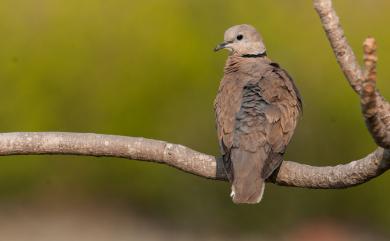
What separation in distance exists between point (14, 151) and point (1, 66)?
318 cm

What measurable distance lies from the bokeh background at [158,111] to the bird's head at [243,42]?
1410mm

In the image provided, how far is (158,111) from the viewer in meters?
7.23

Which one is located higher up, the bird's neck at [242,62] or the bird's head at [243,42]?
the bird's head at [243,42]

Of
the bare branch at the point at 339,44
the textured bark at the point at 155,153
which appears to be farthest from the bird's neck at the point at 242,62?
the bare branch at the point at 339,44

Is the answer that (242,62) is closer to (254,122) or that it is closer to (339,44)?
(254,122)

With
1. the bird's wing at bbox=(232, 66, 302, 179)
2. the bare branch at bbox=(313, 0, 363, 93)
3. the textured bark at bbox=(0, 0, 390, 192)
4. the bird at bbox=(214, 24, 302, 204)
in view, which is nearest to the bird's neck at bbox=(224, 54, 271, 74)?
the bird at bbox=(214, 24, 302, 204)

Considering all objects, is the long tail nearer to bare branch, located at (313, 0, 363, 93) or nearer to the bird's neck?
the bird's neck

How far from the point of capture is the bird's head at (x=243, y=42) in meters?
5.38

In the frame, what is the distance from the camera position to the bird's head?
17.7ft

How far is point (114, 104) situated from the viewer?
720 centimetres

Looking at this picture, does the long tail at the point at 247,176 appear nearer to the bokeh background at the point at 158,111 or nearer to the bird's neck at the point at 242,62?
the bird's neck at the point at 242,62

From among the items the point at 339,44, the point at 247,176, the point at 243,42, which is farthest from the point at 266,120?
the point at 339,44

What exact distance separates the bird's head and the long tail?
1.04 metres

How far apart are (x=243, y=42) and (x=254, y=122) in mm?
951
